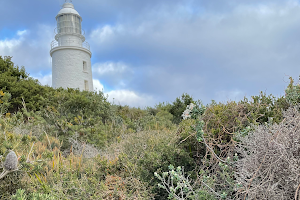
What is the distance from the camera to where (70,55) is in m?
18.5

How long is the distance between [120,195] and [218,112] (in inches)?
75.4

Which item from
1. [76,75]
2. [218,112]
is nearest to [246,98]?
[218,112]

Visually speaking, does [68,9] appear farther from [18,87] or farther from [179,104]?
[179,104]

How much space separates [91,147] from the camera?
21.0 feet

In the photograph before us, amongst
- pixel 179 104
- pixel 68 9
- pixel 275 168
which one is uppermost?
pixel 68 9

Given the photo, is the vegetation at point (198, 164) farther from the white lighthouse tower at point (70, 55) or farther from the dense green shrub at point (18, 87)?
the white lighthouse tower at point (70, 55)

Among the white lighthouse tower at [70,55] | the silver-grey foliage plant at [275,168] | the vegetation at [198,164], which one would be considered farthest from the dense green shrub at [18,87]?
the silver-grey foliage plant at [275,168]

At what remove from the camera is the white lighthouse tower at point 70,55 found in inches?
718

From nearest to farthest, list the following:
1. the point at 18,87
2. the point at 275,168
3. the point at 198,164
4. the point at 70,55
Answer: the point at 275,168 < the point at 198,164 < the point at 18,87 < the point at 70,55

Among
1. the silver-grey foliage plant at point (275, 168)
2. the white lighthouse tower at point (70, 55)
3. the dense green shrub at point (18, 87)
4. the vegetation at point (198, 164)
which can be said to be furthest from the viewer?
the white lighthouse tower at point (70, 55)

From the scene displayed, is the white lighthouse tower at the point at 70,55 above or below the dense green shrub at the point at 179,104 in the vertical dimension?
above

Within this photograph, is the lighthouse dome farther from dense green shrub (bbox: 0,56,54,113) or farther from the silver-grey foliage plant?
the silver-grey foliage plant

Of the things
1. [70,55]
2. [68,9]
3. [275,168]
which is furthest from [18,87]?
[275,168]

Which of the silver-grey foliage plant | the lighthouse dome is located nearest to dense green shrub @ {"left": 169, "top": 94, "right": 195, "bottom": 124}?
the silver-grey foliage plant
